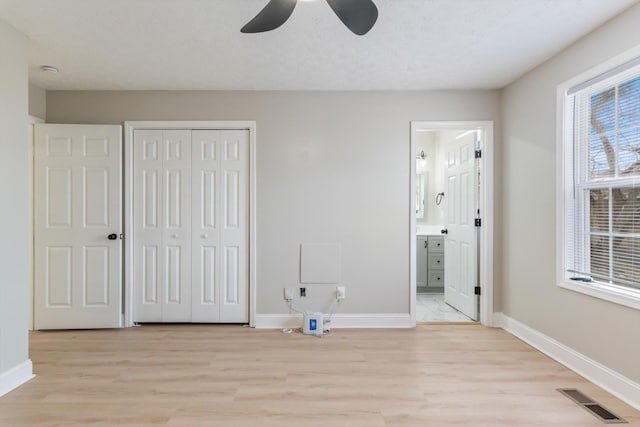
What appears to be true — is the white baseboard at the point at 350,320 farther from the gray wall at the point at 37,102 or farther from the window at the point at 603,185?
the gray wall at the point at 37,102

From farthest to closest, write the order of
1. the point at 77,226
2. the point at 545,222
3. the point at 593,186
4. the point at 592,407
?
the point at 77,226
the point at 545,222
the point at 593,186
the point at 592,407

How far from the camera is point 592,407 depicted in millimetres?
2117

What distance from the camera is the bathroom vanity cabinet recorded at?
5.24 m

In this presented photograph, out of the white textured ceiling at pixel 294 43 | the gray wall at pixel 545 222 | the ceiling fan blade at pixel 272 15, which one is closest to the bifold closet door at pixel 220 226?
the white textured ceiling at pixel 294 43

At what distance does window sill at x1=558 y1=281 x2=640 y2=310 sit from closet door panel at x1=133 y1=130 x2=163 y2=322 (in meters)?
3.67

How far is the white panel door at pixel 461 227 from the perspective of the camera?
12.6 ft

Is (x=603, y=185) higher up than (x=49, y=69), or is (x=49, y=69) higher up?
(x=49, y=69)

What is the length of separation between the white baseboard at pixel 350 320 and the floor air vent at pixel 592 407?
1.49m

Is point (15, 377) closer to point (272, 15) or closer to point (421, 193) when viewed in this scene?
point (272, 15)

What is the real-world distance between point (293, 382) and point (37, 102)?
361 centimetres

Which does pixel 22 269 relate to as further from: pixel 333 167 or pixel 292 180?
pixel 333 167

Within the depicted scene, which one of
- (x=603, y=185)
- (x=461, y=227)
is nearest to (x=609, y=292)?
(x=603, y=185)

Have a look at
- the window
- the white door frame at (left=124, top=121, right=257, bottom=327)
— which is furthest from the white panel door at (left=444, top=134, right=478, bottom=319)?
the white door frame at (left=124, top=121, right=257, bottom=327)

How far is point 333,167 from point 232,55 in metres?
1.41
